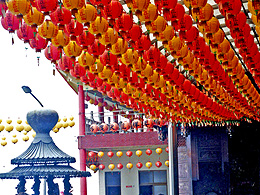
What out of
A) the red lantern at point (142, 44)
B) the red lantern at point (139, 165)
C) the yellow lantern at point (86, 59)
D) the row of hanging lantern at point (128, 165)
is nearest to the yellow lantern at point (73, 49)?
the yellow lantern at point (86, 59)

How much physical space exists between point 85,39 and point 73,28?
353mm

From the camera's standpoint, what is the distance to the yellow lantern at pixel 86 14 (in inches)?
241

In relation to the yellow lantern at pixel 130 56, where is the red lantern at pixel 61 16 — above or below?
above

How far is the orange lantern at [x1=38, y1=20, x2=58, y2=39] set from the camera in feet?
21.2

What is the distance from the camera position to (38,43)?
7121 millimetres

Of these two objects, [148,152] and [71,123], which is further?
[71,123]

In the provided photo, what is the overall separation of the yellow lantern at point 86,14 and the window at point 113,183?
1733cm

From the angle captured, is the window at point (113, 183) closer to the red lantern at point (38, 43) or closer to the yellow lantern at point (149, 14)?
the red lantern at point (38, 43)

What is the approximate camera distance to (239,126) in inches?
598

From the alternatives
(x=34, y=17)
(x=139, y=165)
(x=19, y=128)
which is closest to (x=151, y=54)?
(x=34, y=17)

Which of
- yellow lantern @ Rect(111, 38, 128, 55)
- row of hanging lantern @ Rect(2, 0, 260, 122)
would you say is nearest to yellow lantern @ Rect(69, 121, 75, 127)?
row of hanging lantern @ Rect(2, 0, 260, 122)

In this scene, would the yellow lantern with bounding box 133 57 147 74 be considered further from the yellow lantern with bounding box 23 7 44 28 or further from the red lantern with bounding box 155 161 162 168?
the red lantern with bounding box 155 161 162 168

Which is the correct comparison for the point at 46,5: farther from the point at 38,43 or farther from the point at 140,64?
the point at 140,64

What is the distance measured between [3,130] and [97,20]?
16794 millimetres
